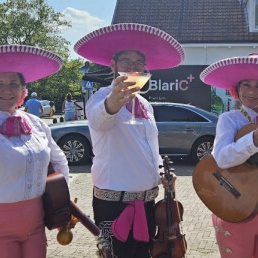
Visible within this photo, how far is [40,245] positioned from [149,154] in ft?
2.93

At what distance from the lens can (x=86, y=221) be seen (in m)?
2.78

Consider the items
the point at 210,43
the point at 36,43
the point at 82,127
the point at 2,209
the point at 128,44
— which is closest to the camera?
the point at 2,209

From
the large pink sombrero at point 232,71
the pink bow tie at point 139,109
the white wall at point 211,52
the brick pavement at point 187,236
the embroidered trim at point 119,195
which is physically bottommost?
the brick pavement at point 187,236

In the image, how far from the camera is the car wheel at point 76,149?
386 inches

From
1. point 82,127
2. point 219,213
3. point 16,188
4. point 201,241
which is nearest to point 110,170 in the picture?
point 16,188

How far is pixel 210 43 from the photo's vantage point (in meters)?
16.0

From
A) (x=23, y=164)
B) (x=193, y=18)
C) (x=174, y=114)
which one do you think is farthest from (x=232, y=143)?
(x=193, y=18)

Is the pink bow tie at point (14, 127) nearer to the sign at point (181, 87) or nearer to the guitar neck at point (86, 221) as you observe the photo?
the guitar neck at point (86, 221)

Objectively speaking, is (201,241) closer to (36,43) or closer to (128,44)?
(128,44)

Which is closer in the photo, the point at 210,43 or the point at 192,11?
the point at 210,43

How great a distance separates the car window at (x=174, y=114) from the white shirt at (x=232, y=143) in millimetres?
7049

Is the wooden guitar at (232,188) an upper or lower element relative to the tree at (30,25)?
lower

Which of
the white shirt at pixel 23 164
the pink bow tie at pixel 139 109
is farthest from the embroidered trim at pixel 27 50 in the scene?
the pink bow tie at pixel 139 109

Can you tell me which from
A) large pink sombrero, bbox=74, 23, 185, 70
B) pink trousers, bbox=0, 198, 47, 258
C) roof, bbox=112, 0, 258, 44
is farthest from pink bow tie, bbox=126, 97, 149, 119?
roof, bbox=112, 0, 258, 44
